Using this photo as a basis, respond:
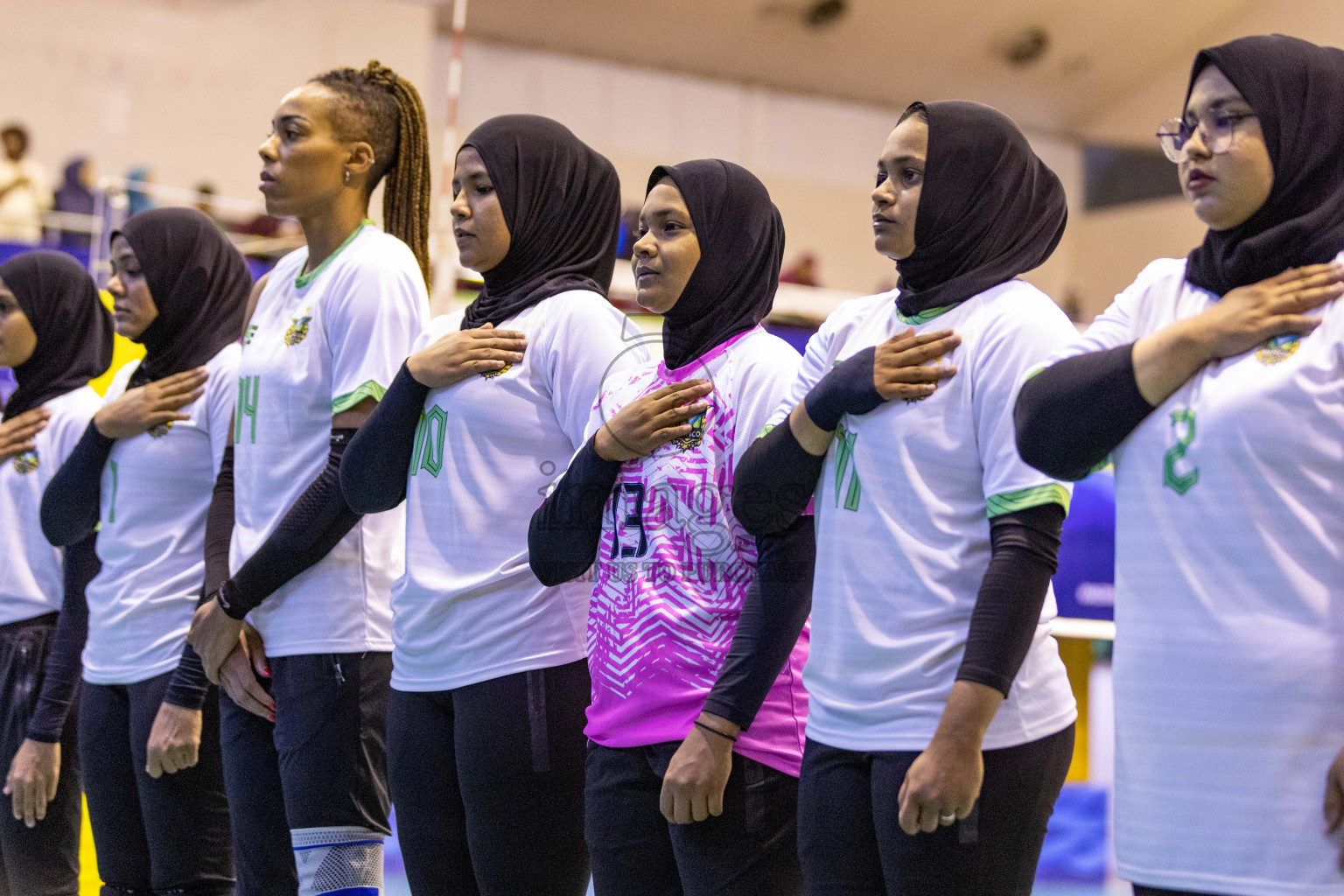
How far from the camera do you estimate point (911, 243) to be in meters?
1.58

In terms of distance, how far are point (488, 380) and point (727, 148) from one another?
9.67 metres

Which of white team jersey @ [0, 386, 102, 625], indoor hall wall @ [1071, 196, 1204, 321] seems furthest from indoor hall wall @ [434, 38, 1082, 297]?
white team jersey @ [0, 386, 102, 625]

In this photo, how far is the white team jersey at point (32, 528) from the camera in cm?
291

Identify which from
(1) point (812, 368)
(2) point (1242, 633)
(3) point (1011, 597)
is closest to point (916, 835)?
(3) point (1011, 597)

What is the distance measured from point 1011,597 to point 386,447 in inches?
38.2

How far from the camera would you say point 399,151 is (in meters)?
2.45

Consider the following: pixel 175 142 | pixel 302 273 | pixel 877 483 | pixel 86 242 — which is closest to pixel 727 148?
pixel 175 142

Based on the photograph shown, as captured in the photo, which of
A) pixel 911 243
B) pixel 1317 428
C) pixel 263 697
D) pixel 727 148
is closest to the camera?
pixel 1317 428

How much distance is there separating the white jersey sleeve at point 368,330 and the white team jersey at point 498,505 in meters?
0.20

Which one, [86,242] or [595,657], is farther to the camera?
[86,242]

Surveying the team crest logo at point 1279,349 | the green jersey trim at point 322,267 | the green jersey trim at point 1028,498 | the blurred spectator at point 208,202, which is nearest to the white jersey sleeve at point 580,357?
the green jersey trim at point 322,267

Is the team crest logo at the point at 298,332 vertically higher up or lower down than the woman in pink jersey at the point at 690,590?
higher up

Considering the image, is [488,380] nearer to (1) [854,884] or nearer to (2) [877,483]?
(2) [877,483]

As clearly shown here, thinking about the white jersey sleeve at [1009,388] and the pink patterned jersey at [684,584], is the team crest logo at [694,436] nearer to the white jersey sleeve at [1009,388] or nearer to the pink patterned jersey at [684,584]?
the pink patterned jersey at [684,584]
